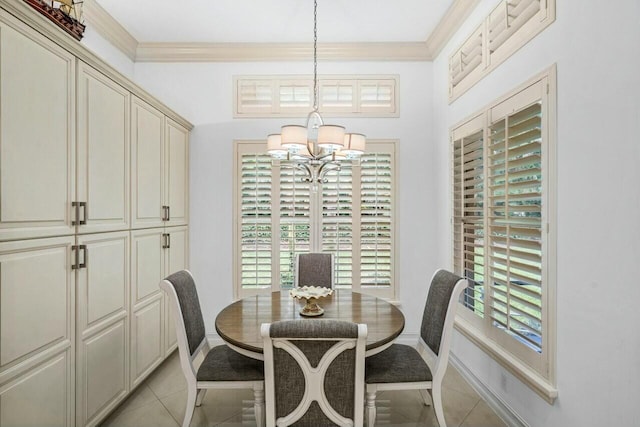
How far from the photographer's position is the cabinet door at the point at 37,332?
1.48 m

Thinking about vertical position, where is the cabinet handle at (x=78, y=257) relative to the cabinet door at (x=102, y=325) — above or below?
above

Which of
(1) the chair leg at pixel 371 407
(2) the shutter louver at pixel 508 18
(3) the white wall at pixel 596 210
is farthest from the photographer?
(2) the shutter louver at pixel 508 18

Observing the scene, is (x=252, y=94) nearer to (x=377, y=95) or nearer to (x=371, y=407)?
(x=377, y=95)

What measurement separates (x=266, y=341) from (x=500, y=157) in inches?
72.4

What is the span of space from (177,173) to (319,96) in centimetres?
162

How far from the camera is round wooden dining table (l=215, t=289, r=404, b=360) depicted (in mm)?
1796

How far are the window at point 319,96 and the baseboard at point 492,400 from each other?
8.12ft

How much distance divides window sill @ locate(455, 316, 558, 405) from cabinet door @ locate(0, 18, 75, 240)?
263cm

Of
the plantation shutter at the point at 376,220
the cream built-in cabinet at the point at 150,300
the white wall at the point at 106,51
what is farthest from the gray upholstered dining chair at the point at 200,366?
the white wall at the point at 106,51

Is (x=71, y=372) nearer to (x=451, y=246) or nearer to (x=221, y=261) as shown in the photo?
(x=221, y=261)

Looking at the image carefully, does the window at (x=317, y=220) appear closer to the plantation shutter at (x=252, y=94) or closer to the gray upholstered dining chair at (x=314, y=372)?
the plantation shutter at (x=252, y=94)

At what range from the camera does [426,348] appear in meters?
2.17

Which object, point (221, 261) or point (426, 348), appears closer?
point (426, 348)

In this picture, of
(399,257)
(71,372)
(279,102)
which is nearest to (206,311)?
(71,372)
